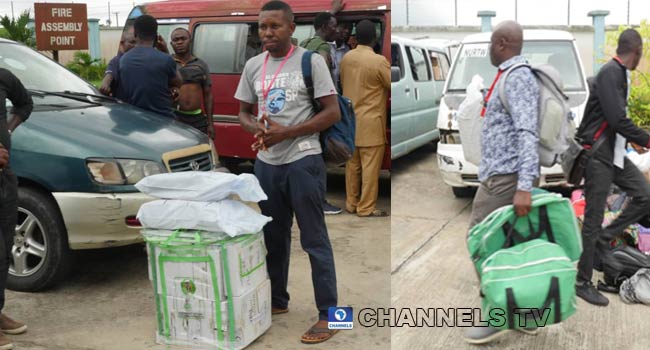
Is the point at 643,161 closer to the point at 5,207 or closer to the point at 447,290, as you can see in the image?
the point at 447,290

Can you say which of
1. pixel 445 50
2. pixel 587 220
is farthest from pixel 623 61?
pixel 445 50

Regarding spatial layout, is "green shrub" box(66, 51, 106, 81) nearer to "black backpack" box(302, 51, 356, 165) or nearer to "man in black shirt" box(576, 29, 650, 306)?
"black backpack" box(302, 51, 356, 165)

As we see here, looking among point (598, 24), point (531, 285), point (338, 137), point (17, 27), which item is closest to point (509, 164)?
point (531, 285)

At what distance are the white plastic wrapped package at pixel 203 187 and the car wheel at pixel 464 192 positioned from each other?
4092 millimetres

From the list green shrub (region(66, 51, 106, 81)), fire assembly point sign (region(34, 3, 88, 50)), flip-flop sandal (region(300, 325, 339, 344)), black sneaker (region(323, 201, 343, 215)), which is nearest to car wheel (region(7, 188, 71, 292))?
flip-flop sandal (region(300, 325, 339, 344))

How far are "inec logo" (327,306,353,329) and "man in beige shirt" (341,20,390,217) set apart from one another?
2707 millimetres

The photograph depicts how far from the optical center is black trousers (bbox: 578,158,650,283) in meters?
4.35

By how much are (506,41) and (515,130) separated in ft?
1.52

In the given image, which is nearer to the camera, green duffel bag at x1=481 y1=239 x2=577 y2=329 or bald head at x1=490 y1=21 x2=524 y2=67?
green duffel bag at x1=481 y1=239 x2=577 y2=329

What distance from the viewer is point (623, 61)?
170 inches

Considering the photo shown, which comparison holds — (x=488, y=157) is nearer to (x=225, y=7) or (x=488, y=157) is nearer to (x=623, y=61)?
(x=623, y=61)

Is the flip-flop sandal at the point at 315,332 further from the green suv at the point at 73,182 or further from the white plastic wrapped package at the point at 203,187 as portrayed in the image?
the green suv at the point at 73,182

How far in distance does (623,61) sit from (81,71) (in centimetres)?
1887

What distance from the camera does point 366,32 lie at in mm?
6668
